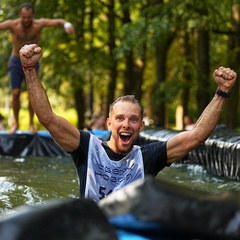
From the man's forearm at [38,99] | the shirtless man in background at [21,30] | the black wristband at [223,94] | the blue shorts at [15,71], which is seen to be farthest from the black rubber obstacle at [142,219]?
the blue shorts at [15,71]

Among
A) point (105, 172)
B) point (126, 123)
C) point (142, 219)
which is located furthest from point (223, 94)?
point (142, 219)

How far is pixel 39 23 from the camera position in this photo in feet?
29.5

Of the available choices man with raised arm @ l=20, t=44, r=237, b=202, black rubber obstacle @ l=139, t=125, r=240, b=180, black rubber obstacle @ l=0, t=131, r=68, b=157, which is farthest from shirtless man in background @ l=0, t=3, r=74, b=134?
man with raised arm @ l=20, t=44, r=237, b=202

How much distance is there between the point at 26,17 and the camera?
875 cm

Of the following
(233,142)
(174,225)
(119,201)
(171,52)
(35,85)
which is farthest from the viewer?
(171,52)

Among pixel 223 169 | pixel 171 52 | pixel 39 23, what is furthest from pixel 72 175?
pixel 171 52

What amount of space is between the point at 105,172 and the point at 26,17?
5479mm

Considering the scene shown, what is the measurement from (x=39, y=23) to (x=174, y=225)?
7.50m

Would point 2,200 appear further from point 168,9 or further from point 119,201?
point 168,9

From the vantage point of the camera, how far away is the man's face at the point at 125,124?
365 cm

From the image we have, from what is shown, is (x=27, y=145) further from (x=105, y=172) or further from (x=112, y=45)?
(x=112, y=45)

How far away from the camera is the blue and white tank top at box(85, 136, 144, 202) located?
3678 mm

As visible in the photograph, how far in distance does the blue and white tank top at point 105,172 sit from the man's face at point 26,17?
17.5 ft

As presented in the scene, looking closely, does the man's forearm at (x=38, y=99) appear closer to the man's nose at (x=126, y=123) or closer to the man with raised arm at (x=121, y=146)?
the man with raised arm at (x=121, y=146)
